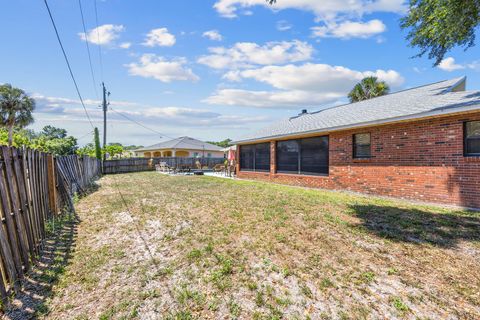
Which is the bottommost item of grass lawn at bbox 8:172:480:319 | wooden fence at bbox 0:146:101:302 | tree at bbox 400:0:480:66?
grass lawn at bbox 8:172:480:319

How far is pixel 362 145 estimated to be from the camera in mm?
10203

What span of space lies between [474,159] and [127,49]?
14.3 meters

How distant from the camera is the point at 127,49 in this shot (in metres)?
12.1

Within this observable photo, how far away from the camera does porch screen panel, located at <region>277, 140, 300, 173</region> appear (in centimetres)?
1346

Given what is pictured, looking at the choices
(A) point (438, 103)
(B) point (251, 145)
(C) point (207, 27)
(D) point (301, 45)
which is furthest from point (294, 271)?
(B) point (251, 145)

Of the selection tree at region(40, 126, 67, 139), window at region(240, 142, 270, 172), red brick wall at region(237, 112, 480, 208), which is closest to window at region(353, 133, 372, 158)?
red brick wall at region(237, 112, 480, 208)

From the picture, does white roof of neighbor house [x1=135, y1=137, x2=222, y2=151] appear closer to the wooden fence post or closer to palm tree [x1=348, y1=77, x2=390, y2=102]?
palm tree [x1=348, y1=77, x2=390, y2=102]

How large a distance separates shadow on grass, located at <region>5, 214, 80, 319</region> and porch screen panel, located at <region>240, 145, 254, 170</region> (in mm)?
12821

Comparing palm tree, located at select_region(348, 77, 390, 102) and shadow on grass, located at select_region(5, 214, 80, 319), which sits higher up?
palm tree, located at select_region(348, 77, 390, 102)

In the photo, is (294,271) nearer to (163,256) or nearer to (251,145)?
(163,256)

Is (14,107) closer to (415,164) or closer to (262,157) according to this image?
(262,157)

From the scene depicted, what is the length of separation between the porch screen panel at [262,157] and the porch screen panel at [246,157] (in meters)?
0.63

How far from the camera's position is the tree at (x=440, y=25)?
7910mm

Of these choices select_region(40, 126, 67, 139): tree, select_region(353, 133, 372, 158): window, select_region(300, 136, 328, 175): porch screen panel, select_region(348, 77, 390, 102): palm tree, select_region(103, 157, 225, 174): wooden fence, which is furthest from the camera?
select_region(40, 126, 67, 139): tree
